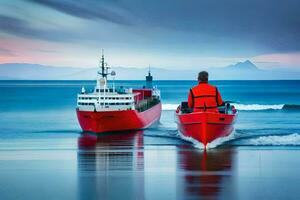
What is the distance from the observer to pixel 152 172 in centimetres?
1546

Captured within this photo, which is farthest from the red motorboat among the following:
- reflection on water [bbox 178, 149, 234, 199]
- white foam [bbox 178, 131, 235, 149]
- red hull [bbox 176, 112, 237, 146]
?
reflection on water [bbox 178, 149, 234, 199]

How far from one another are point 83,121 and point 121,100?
2.12m

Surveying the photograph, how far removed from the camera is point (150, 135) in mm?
27250

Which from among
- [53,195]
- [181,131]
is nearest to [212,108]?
[181,131]

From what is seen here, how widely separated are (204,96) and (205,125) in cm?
110

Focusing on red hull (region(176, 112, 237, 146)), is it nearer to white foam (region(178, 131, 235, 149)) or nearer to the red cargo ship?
white foam (region(178, 131, 235, 149))

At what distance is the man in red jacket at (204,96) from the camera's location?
19.0 metres

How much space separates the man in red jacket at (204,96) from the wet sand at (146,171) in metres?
1.48

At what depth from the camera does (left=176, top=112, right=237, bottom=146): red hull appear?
19.9 m

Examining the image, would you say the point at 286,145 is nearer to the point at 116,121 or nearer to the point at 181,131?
the point at 181,131

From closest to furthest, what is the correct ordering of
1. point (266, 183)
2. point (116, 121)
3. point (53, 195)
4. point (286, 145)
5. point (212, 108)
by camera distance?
1. point (53, 195)
2. point (266, 183)
3. point (212, 108)
4. point (286, 145)
5. point (116, 121)

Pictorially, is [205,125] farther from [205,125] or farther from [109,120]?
[109,120]

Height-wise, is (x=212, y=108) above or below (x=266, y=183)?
above

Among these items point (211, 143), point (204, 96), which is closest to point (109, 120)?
point (211, 143)
